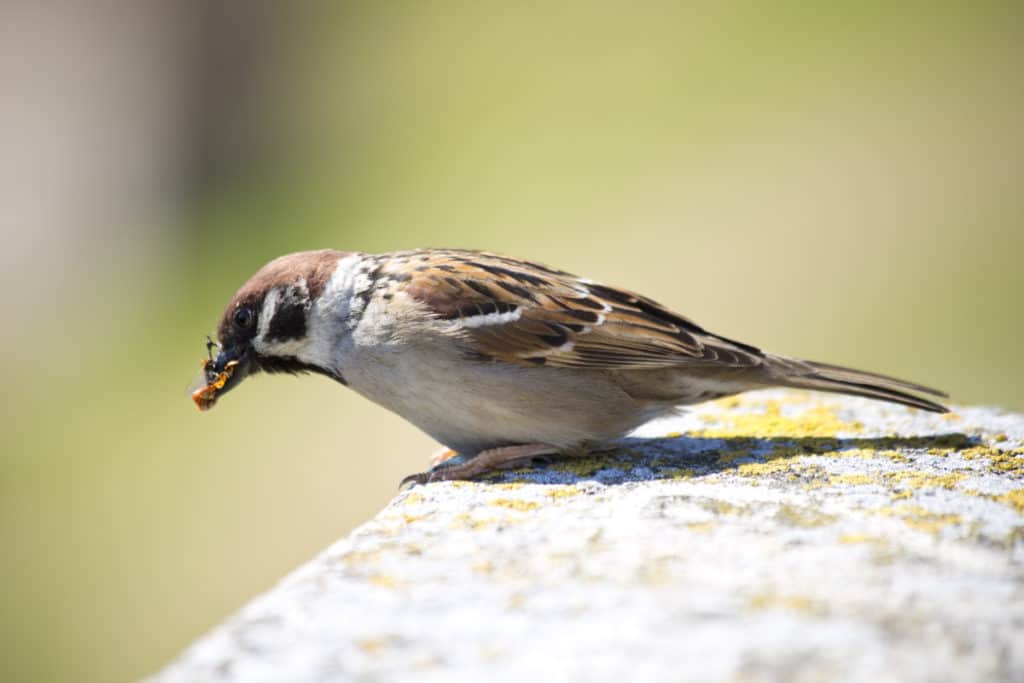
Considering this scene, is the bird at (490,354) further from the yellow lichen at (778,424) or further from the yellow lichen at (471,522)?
the yellow lichen at (471,522)

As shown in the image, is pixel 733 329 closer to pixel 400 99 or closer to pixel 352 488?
pixel 352 488

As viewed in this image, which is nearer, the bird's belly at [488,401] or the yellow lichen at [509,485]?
the yellow lichen at [509,485]

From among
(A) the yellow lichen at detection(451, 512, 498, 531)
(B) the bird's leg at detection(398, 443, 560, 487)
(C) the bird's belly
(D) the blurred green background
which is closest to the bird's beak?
(C) the bird's belly

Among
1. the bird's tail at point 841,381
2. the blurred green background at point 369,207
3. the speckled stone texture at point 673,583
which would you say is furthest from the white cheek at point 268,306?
the blurred green background at point 369,207

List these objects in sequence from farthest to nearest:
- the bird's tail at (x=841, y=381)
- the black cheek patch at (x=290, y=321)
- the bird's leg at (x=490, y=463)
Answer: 1. the black cheek patch at (x=290, y=321)
2. the bird's tail at (x=841, y=381)
3. the bird's leg at (x=490, y=463)

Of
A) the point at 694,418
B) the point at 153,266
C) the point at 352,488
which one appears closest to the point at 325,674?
the point at 694,418

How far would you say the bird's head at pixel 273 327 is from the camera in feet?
10.6

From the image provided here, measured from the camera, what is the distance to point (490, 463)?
287 cm

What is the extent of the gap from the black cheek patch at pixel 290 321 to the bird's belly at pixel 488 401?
0.28 metres

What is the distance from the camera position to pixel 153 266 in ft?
29.6

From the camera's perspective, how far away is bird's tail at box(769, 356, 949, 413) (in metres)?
3.09

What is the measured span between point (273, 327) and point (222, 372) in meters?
0.25

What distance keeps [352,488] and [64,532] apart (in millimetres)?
1937

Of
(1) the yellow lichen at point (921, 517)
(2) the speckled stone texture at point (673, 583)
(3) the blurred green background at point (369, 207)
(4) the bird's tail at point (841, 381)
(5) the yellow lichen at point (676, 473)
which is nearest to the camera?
(2) the speckled stone texture at point (673, 583)
